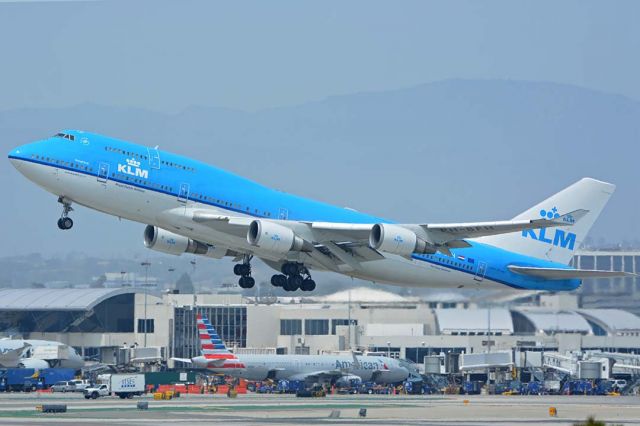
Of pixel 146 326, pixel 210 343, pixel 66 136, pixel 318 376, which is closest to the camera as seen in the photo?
pixel 66 136

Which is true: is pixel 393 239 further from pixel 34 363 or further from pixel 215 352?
pixel 34 363

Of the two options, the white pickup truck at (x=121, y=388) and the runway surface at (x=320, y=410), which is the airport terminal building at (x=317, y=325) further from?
the white pickup truck at (x=121, y=388)

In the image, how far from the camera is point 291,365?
278 ft

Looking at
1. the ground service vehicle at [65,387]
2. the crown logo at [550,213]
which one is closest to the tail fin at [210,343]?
the ground service vehicle at [65,387]

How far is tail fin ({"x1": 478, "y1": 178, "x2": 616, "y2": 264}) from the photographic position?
59844 mm

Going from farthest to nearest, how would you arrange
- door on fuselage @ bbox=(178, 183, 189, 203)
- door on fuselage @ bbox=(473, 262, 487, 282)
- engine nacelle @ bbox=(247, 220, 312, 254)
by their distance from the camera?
door on fuselage @ bbox=(473, 262, 487, 282) < engine nacelle @ bbox=(247, 220, 312, 254) < door on fuselage @ bbox=(178, 183, 189, 203)

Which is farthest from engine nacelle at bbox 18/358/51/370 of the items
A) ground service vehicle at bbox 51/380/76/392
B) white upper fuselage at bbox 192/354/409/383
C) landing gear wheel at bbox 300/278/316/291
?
landing gear wheel at bbox 300/278/316/291

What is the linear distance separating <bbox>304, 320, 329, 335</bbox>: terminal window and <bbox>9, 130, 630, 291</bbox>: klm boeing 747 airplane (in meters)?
54.3

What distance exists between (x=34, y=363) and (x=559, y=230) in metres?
42.8

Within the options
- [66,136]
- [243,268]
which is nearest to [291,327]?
[243,268]

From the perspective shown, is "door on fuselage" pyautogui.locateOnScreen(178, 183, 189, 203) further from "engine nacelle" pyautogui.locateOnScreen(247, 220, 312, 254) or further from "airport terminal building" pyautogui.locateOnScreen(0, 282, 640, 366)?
"airport terminal building" pyautogui.locateOnScreen(0, 282, 640, 366)

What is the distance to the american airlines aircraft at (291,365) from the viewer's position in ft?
269

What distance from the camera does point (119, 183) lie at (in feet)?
162

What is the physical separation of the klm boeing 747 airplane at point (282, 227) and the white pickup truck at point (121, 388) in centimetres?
1792
